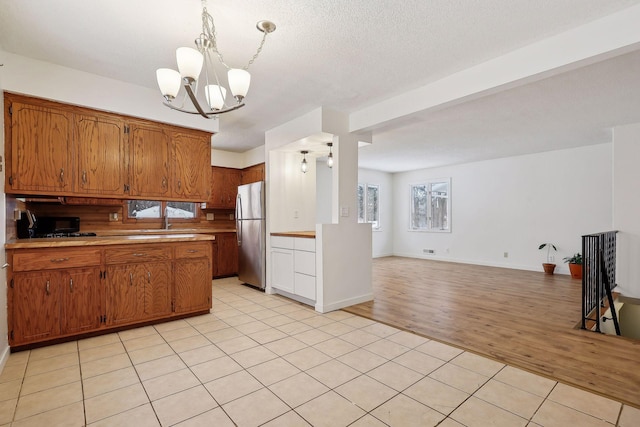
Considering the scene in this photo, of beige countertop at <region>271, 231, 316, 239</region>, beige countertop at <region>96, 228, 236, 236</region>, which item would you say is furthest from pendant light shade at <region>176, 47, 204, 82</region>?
beige countertop at <region>96, 228, 236, 236</region>

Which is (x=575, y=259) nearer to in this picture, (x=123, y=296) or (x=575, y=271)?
(x=575, y=271)

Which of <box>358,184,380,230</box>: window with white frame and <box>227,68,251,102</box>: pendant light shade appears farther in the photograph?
<box>358,184,380,230</box>: window with white frame

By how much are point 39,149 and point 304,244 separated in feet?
9.30

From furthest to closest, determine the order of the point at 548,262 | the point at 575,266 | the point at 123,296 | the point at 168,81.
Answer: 1. the point at 548,262
2. the point at 575,266
3. the point at 123,296
4. the point at 168,81

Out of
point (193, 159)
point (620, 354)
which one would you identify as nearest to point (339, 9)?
point (193, 159)

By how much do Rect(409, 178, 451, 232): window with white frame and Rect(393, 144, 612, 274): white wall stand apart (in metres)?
0.18

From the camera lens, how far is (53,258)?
263 cm

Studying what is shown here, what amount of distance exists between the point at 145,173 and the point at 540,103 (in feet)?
15.3

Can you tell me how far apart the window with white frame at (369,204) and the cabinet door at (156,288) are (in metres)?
5.74

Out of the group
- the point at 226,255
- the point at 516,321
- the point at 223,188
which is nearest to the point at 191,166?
the point at 223,188

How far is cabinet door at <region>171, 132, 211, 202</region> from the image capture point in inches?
144

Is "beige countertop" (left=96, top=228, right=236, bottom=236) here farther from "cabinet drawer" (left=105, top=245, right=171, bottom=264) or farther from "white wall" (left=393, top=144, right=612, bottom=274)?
"white wall" (left=393, top=144, right=612, bottom=274)

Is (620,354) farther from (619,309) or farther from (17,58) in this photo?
(17,58)

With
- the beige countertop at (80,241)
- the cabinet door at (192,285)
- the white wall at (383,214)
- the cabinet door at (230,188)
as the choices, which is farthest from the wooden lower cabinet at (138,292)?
the white wall at (383,214)
